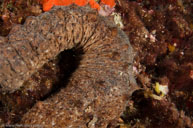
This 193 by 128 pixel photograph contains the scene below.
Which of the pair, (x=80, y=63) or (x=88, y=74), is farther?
(x=80, y=63)

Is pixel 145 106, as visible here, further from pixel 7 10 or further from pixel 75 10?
pixel 7 10

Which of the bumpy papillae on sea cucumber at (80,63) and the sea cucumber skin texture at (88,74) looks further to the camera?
the sea cucumber skin texture at (88,74)

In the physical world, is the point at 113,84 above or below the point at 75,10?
below

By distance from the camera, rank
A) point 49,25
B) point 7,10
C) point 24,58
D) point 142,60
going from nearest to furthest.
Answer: point 24,58 < point 49,25 < point 7,10 < point 142,60

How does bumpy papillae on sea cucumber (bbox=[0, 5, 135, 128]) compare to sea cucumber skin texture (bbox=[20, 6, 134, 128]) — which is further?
sea cucumber skin texture (bbox=[20, 6, 134, 128])

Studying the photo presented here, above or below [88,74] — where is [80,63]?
above

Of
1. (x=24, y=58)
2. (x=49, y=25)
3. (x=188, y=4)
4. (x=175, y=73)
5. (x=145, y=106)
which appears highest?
(x=188, y=4)

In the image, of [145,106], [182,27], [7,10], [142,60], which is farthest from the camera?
[182,27]

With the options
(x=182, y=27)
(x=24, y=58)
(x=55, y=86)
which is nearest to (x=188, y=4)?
(x=182, y=27)
